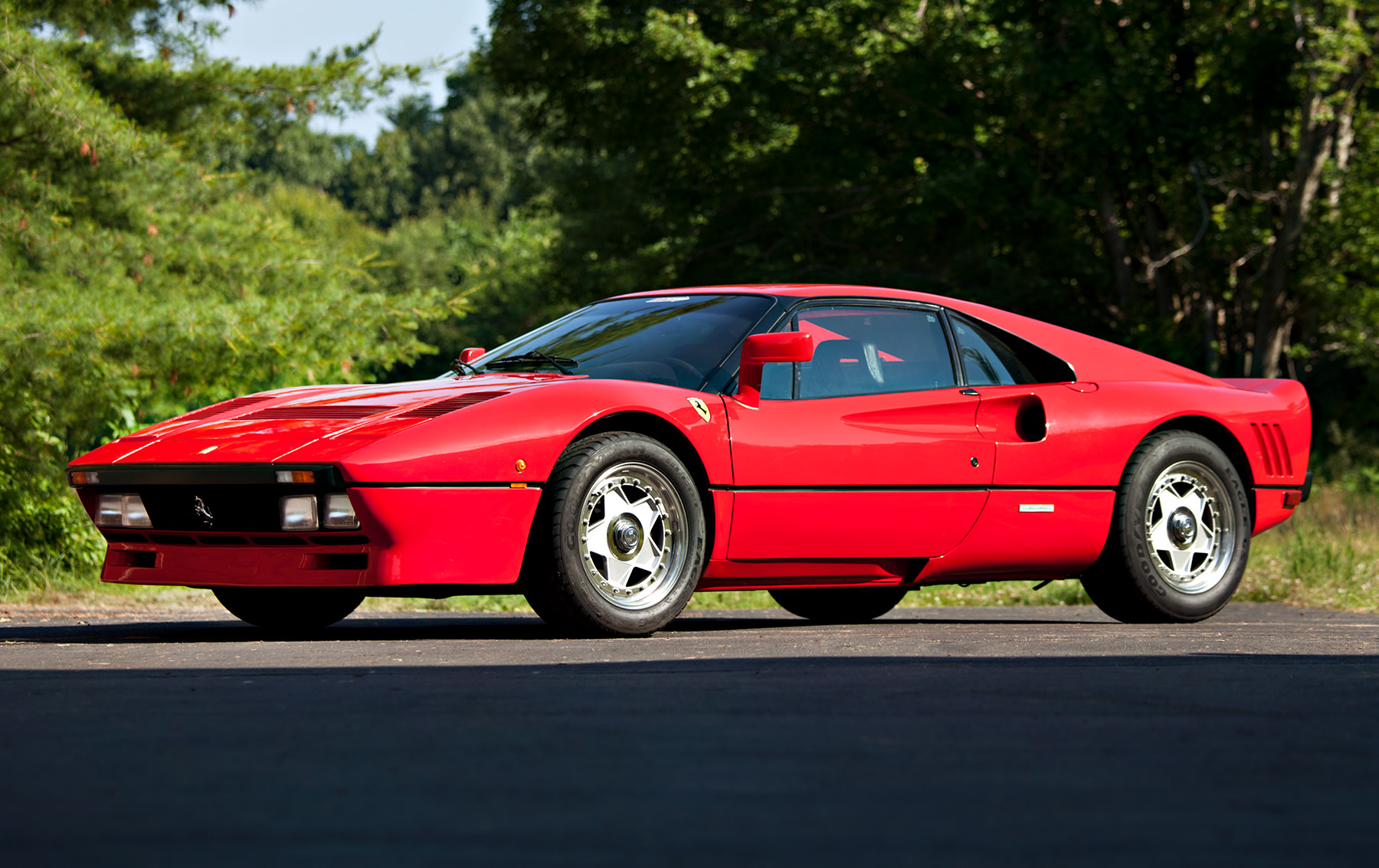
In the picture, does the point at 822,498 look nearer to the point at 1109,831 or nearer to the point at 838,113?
the point at 1109,831

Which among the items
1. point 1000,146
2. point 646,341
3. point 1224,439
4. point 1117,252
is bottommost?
point 1224,439

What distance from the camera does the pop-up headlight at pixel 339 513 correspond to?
5461 mm

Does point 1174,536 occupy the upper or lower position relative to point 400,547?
lower

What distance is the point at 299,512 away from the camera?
553 cm

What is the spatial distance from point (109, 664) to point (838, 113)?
19.9m

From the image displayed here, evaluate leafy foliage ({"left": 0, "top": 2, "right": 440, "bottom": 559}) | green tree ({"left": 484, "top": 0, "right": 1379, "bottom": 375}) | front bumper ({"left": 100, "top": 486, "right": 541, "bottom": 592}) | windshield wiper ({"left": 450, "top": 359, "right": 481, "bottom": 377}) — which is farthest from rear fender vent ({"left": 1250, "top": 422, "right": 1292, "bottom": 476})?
green tree ({"left": 484, "top": 0, "right": 1379, "bottom": 375})

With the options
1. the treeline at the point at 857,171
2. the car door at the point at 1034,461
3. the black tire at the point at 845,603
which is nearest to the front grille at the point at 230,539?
the car door at the point at 1034,461

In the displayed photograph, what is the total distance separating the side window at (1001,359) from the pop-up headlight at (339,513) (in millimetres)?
2831

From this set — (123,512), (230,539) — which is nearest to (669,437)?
(230,539)

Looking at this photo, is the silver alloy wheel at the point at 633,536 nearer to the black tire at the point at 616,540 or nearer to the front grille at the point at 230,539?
the black tire at the point at 616,540

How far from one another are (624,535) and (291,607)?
5.73 ft

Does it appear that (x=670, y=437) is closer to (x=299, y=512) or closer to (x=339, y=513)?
(x=339, y=513)

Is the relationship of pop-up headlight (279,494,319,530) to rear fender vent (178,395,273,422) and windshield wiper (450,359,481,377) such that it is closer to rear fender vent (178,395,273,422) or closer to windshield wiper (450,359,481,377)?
rear fender vent (178,395,273,422)

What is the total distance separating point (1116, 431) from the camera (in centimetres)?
713
